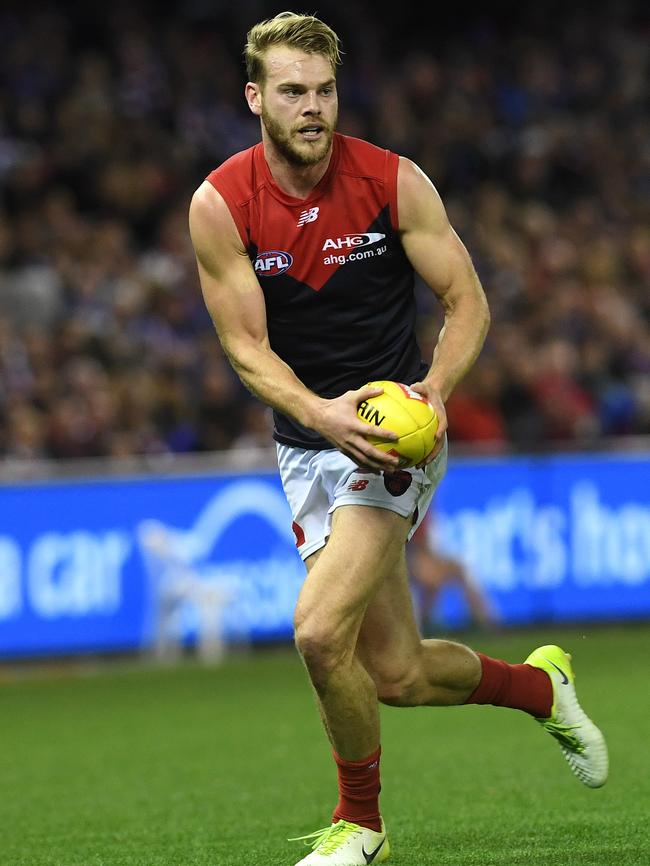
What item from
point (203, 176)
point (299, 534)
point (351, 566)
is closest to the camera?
point (351, 566)

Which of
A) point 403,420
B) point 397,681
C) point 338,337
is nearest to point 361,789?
point 397,681

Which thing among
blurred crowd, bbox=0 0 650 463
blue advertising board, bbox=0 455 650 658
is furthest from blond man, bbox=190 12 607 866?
blurred crowd, bbox=0 0 650 463

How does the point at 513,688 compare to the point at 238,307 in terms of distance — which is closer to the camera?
the point at 238,307

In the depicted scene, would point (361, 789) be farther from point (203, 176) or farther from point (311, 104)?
point (203, 176)

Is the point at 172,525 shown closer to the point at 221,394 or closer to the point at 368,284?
the point at 221,394

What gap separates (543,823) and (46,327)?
34.4 ft

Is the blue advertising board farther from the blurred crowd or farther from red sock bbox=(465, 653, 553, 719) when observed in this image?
red sock bbox=(465, 653, 553, 719)

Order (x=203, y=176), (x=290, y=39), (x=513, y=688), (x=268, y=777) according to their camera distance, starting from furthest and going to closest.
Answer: (x=203, y=176), (x=268, y=777), (x=513, y=688), (x=290, y=39)

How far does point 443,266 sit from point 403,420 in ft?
2.19

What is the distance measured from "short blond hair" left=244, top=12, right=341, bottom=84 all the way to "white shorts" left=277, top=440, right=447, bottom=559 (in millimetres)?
1318

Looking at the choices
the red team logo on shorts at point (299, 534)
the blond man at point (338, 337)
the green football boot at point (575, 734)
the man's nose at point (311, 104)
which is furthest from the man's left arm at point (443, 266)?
the green football boot at point (575, 734)

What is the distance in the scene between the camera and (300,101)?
565 cm

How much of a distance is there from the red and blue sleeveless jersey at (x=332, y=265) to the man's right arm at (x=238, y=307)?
0.21 ft

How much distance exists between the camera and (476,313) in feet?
19.2
